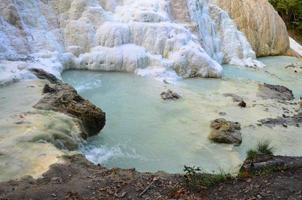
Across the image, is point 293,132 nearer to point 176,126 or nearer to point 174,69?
point 176,126

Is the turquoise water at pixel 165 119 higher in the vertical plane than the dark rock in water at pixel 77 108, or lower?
lower

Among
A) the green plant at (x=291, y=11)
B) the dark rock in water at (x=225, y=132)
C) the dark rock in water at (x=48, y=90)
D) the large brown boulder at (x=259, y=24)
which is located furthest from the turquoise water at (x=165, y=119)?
the green plant at (x=291, y=11)

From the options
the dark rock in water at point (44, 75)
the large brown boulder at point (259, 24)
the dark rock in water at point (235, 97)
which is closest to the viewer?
the dark rock in water at point (44, 75)

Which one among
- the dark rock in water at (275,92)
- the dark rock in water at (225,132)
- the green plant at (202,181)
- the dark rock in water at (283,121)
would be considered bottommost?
the dark rock in water at (275,92)

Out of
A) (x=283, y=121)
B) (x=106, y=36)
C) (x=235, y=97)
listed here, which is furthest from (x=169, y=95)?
(x=106, y=36)

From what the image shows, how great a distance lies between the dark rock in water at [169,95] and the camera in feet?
48.2

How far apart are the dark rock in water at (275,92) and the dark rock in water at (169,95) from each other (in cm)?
349

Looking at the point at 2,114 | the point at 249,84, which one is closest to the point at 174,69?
the point at 249,84

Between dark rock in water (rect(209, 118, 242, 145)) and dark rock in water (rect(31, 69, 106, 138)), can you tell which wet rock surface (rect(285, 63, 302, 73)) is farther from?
dark rock in water (rect(31, 69, 106, 138))

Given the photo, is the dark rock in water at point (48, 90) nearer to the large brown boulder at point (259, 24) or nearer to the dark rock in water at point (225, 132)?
the dark rock in water at point (225, 132)

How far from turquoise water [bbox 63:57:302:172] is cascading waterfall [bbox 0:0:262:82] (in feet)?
2.61

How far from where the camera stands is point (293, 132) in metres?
12.4

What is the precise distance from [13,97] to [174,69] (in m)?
8.54

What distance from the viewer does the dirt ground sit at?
667cm
